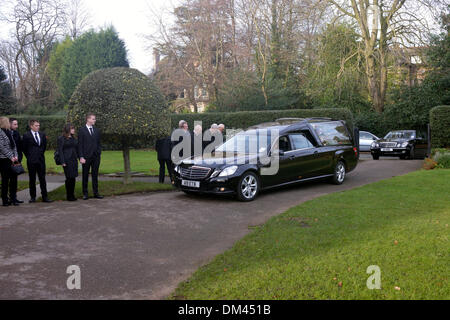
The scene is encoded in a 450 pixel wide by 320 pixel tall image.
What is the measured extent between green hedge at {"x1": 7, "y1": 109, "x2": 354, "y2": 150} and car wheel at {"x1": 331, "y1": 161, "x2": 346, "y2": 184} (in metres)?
12.0

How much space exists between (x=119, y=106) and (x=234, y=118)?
1703cm

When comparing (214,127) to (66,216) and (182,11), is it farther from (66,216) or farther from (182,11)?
(182,11)

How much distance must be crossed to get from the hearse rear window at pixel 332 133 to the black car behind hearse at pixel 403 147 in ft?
30.3

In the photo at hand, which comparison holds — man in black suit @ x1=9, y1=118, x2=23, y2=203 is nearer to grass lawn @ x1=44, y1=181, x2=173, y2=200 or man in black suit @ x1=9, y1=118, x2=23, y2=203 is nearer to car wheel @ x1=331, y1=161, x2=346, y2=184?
grass lawn @ x1=44, y1=181, x2=173, y2=200

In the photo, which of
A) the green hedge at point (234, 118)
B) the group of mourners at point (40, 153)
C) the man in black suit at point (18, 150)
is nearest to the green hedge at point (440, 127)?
the green hedge at point (234, 118)

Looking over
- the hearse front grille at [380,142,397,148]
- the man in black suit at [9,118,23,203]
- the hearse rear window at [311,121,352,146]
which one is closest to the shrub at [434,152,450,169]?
the hearse rear window at [311,121,352,146]

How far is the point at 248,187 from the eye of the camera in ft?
30.4

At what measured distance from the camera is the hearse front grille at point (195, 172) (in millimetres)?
9203

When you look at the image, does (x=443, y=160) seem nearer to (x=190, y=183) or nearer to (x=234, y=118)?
(x=190, y=183)

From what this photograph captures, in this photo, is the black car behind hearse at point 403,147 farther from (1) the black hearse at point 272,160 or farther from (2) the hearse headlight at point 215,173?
(2) the hearse headlight at point 215,173

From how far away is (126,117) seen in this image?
10.3 metres

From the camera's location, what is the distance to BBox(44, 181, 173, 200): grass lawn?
1027 cm

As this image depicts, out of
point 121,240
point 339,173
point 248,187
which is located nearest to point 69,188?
Answer: point 121,240

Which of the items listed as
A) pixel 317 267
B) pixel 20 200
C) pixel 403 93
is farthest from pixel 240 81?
pixel 317 267
